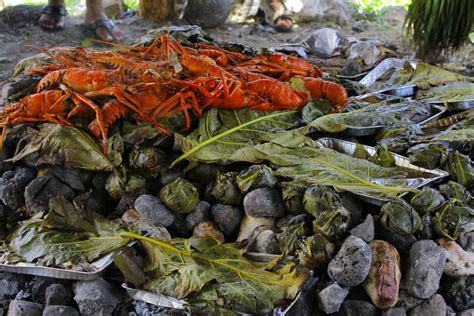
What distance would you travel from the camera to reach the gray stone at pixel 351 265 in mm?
1753

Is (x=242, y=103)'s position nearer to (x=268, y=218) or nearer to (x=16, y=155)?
(x=268, y=218)

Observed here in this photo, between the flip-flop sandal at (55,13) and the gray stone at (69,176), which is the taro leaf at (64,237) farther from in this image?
the flip-flop sandal at (55,13)

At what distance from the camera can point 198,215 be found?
7.16ft

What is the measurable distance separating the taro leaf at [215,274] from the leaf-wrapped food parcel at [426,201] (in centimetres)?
58

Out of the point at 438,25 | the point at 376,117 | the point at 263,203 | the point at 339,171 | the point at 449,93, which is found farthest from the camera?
the point at 438,25

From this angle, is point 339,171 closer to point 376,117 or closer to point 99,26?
point 376,117

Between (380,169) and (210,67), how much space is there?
109cm

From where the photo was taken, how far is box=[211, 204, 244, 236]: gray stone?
216cm

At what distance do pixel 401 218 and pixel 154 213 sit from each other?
99 cm

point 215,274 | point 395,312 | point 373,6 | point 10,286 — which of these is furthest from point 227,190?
point 373,6

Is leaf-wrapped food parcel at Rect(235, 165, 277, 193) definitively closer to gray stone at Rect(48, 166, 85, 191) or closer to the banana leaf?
gray stone at Rect(48, 166, 85, 191)

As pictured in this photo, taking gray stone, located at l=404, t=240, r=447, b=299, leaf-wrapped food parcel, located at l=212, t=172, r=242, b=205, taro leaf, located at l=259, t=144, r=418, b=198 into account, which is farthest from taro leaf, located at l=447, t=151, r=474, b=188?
leaf-wrapped food parcel, located at l=212, t=172, r=242, b=205

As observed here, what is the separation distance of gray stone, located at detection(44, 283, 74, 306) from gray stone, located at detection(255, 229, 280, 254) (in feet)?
2.39

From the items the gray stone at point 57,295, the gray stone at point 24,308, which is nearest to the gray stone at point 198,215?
the gray stone at point 57,295
